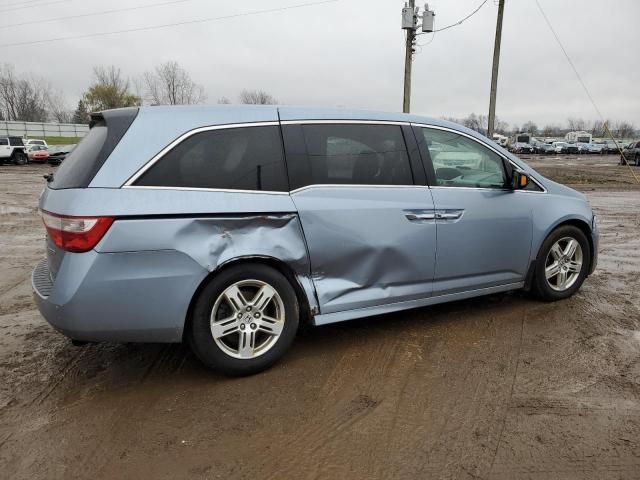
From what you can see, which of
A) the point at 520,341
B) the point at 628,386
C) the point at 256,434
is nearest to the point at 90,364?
the point at 256,434

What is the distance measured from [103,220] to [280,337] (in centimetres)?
136

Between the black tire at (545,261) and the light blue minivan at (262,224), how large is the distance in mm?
302

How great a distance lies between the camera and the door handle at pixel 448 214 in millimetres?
3949

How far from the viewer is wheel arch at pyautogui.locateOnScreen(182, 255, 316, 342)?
125 inches

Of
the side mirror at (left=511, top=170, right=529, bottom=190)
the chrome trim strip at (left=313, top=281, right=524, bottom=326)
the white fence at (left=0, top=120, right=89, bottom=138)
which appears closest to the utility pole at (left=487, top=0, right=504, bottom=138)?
the side mirror at (left=511, top=170, right=529, bottom=190)

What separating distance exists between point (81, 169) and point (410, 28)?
652 inches

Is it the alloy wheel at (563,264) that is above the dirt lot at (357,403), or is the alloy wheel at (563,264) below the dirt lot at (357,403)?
above

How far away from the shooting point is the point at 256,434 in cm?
277

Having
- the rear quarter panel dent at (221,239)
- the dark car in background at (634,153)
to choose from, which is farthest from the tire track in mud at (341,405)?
the dark car in background at (634,153)

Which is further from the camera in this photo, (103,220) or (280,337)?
(280,337)

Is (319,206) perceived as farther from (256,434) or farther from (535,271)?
(535,271)

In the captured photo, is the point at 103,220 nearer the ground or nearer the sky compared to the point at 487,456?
nearer the sky

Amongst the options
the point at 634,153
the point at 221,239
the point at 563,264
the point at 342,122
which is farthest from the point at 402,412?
the point at 634,153

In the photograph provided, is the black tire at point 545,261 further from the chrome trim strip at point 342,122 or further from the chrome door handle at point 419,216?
the chrome trim strip at point 342,122
